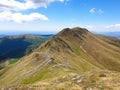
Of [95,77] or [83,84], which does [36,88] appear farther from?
[95,77]

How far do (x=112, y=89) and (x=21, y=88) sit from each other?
57.1ft

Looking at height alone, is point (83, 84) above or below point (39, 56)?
above

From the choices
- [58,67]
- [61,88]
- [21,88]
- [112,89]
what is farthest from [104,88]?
[58,67]

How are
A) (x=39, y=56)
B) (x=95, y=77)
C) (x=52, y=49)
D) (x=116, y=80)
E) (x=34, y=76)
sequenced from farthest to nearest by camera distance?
(x=52, y=49) → (x=39, y=56) → (x=34, y=76) → (x=95, y=77) → (x=116, y=80)

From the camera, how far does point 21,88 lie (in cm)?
4203

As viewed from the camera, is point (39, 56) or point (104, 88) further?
point (39, 56)

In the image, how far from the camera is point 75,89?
39.2 m

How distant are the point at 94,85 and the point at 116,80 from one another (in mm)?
5745

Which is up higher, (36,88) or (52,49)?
(36,88)

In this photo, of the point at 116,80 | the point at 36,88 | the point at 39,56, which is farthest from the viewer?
the point at 39,56

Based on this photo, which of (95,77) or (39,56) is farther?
(39,56)

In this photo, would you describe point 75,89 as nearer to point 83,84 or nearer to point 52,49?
point 83,84

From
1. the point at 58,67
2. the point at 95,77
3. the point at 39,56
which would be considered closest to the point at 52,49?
the point at 39,56

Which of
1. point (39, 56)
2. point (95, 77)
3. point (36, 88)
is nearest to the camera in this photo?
point (36, 88)
